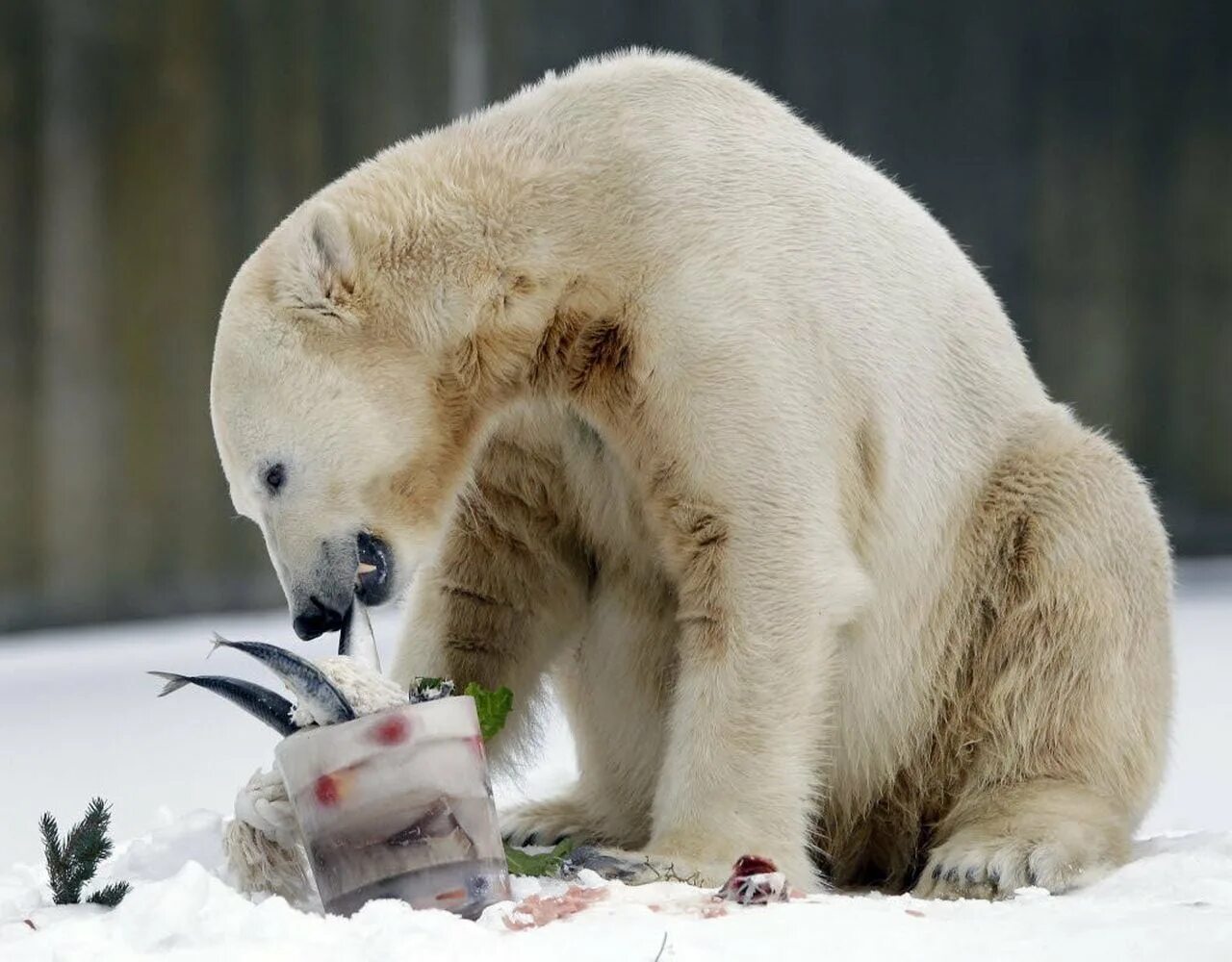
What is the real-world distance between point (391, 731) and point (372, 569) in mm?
710

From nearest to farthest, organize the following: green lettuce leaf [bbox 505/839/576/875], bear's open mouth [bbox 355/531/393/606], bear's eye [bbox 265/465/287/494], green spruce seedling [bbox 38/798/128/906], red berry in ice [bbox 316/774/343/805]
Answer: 1. red berry in ice [bbox 316/774/343/805]
2. green spruce seedling [bbox 38/798/128/906]
3. green lettuce leaf [bbox 505/839/576/875]
4. bear's eye [bbox 265/465/287/494]
5. bear's open mouth [bbox 355/531/393/606]

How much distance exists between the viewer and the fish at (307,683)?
2500 mm

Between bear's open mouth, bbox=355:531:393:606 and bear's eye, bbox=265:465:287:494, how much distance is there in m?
0.17

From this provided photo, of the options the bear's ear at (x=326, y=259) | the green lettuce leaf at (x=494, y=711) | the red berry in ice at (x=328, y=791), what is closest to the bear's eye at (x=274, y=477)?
the bear's ear at (x=326, y=259)

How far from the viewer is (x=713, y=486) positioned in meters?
3.05

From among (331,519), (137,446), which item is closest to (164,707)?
(137,446)

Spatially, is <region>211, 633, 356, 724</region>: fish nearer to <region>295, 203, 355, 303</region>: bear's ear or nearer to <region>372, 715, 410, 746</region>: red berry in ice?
<region>372, 715, 410, 746</region>: red berry in ice

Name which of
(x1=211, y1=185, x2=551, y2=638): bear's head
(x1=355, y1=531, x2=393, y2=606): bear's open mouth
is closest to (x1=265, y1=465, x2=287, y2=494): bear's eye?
(x1=211, y1=185, x2=551, y2=638): bear's head

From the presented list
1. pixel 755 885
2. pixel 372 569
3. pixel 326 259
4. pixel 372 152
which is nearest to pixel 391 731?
pixel 755 885

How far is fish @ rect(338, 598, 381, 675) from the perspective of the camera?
305cm

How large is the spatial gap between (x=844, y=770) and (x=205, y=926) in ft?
5.15

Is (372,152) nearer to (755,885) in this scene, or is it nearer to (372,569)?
(372,569)

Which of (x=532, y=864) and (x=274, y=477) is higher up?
(x=274, y=477)

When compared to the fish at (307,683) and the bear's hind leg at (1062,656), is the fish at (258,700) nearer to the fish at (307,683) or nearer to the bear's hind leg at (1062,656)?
the fish at (307,683)
